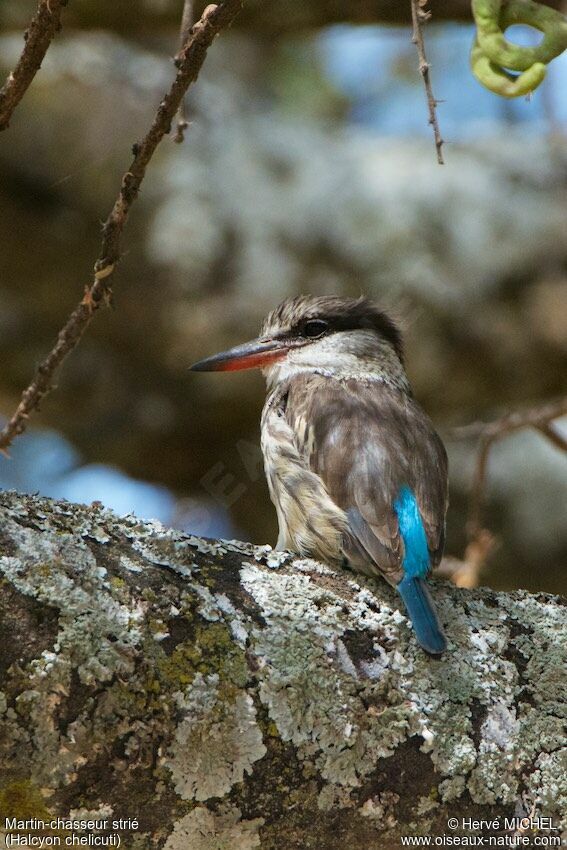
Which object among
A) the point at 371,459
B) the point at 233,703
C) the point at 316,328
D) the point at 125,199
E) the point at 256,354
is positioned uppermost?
the point at 316,328

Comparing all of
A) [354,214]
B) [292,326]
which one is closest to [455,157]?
[354,214]

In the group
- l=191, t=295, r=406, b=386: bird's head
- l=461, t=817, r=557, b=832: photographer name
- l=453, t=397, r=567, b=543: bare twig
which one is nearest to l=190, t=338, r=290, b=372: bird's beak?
l=191, t=295, r=406, b=386: bird's head

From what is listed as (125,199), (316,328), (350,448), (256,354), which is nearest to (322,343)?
(316,328)

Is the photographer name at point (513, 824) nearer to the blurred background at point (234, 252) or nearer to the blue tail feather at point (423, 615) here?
the blue tail feather at point (423, 615)

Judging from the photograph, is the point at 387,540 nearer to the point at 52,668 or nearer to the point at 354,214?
the point at 52,668

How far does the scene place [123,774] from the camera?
5.99 ft

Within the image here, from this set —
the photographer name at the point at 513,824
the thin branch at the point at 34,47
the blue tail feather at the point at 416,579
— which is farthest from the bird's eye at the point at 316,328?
the photographer name at the point at 513,824

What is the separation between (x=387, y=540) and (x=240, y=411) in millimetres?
2618

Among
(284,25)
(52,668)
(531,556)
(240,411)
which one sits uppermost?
(284,25)

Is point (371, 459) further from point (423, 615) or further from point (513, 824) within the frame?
point (513, 824)

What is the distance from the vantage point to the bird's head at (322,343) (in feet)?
12.3

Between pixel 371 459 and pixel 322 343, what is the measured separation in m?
0.93

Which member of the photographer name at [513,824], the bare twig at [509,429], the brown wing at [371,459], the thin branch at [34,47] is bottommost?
the photographer name at [513,824]

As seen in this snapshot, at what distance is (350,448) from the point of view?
9.99 ft
